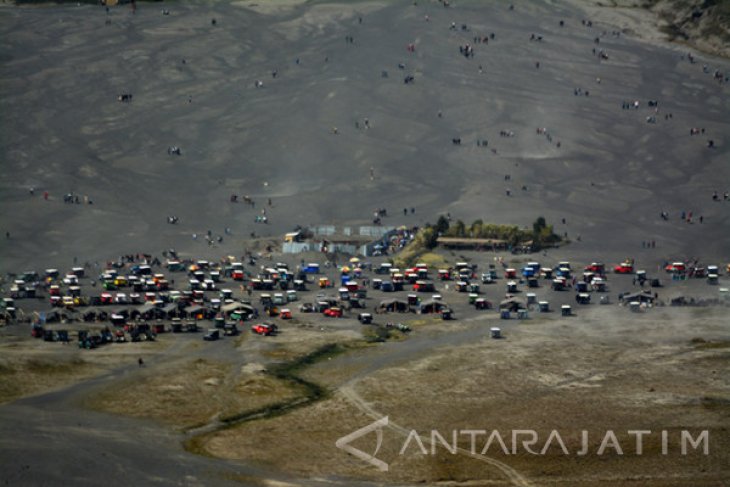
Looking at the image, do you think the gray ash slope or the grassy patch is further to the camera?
the gray ash slope

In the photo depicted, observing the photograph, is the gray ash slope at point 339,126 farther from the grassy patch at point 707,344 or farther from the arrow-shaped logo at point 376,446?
the arrow-shaped logo at point 376,446

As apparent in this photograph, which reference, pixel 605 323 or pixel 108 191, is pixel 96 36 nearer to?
pixel 108 191

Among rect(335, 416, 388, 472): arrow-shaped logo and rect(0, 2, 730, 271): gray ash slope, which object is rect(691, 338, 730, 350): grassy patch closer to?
rect(335, 416, 388, 472): arrow-shaped logo

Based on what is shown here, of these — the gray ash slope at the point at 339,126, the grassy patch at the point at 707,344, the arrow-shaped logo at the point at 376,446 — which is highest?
the gray ash slope at the point at 339,126

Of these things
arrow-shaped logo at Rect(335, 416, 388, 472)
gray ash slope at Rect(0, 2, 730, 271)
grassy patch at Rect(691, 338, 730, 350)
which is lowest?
arrow-shaped logo at Rect(335, 416, 388, 472)

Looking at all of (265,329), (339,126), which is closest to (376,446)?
(265,329)

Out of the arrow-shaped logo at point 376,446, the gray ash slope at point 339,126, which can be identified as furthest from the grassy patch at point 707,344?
the gray ash slope at point 339,126

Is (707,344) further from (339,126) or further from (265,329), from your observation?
(339,126)

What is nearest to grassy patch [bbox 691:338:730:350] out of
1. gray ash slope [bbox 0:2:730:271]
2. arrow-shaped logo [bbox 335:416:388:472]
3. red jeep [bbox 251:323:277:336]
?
arrow-shaped logo [bbox 335:416:388:472]
